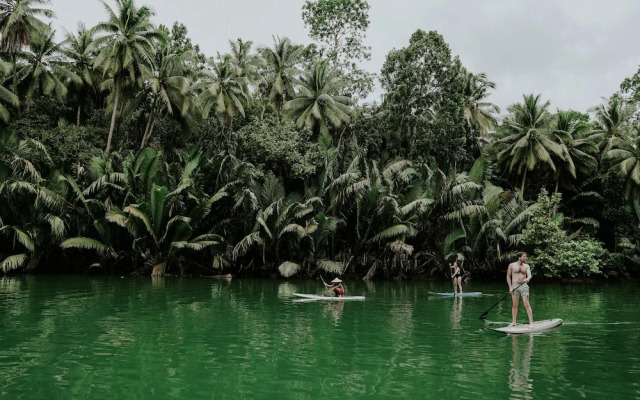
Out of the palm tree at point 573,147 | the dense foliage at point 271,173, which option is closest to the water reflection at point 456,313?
the dense foliage at point 271,173

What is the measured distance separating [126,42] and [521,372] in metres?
28.9

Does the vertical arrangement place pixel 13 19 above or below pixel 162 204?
above

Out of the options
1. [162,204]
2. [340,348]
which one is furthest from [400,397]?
[162,204]

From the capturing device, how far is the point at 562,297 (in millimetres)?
22609

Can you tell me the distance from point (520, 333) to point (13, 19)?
3126cm

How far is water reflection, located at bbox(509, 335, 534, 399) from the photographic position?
24.3 feet

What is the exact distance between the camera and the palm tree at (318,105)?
3731 cm

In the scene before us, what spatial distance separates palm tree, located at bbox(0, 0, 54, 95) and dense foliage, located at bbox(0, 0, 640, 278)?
4.1 inches

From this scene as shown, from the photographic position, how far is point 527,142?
37562 millimetres

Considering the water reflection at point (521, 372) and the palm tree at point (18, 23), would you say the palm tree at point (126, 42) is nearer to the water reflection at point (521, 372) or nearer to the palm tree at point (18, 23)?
the palm tree at point (18, 23)

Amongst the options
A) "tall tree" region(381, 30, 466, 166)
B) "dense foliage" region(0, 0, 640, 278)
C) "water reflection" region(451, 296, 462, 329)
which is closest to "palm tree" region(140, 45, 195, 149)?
"dense foliage" region(0, 0, 640, 278)

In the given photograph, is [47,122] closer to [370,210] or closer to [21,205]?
[21,205]

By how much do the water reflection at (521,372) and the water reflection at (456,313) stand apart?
98.8 inches

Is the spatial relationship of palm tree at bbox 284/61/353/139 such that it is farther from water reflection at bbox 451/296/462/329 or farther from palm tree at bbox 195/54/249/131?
water reflection at bbox 451/296/462/329
